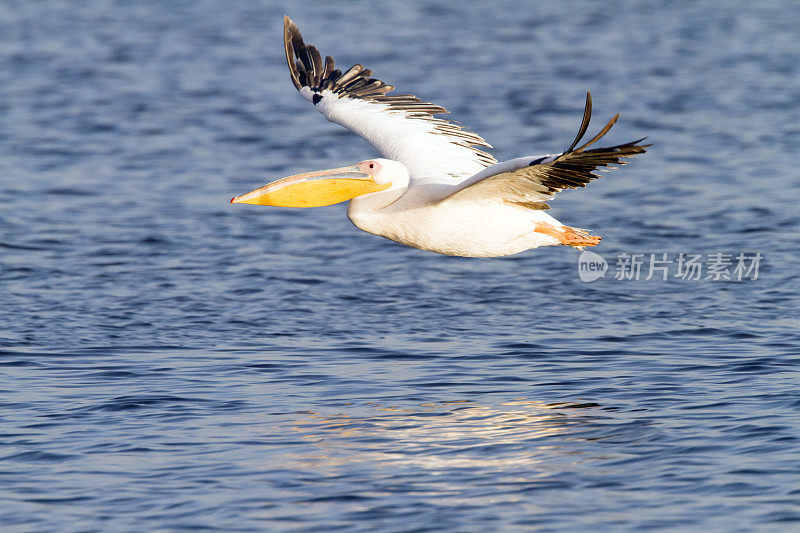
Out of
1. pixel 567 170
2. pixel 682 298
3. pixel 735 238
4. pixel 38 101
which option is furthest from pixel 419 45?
pixel 567 170

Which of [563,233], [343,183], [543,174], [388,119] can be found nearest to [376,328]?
[388,119]

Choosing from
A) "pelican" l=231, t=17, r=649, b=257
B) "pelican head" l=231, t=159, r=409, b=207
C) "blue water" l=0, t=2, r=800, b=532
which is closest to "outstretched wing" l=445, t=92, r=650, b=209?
"pelican" l=231, t=17, r=649, b=257

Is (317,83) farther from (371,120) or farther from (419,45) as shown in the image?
(419,45)

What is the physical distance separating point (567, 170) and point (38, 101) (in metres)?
14.8

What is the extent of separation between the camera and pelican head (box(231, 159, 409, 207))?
8258 millimetres

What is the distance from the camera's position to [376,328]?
10344mm

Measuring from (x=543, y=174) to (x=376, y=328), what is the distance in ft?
10.2

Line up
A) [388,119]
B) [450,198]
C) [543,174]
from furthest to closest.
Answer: [388,119] < [450,198] < [543,174]

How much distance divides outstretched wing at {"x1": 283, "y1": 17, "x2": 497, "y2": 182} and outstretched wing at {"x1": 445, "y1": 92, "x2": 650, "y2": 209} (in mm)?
986

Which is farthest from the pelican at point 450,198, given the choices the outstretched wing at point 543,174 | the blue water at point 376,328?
the blue water at point 376,328

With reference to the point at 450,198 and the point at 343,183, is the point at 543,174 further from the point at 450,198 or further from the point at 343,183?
the point at 343,183

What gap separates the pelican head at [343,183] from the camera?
325 inches

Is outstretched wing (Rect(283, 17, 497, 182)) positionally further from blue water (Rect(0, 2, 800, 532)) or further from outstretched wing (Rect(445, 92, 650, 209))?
blue water (Rect(0, 2, 800, 532))

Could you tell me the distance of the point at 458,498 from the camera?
6.84m
